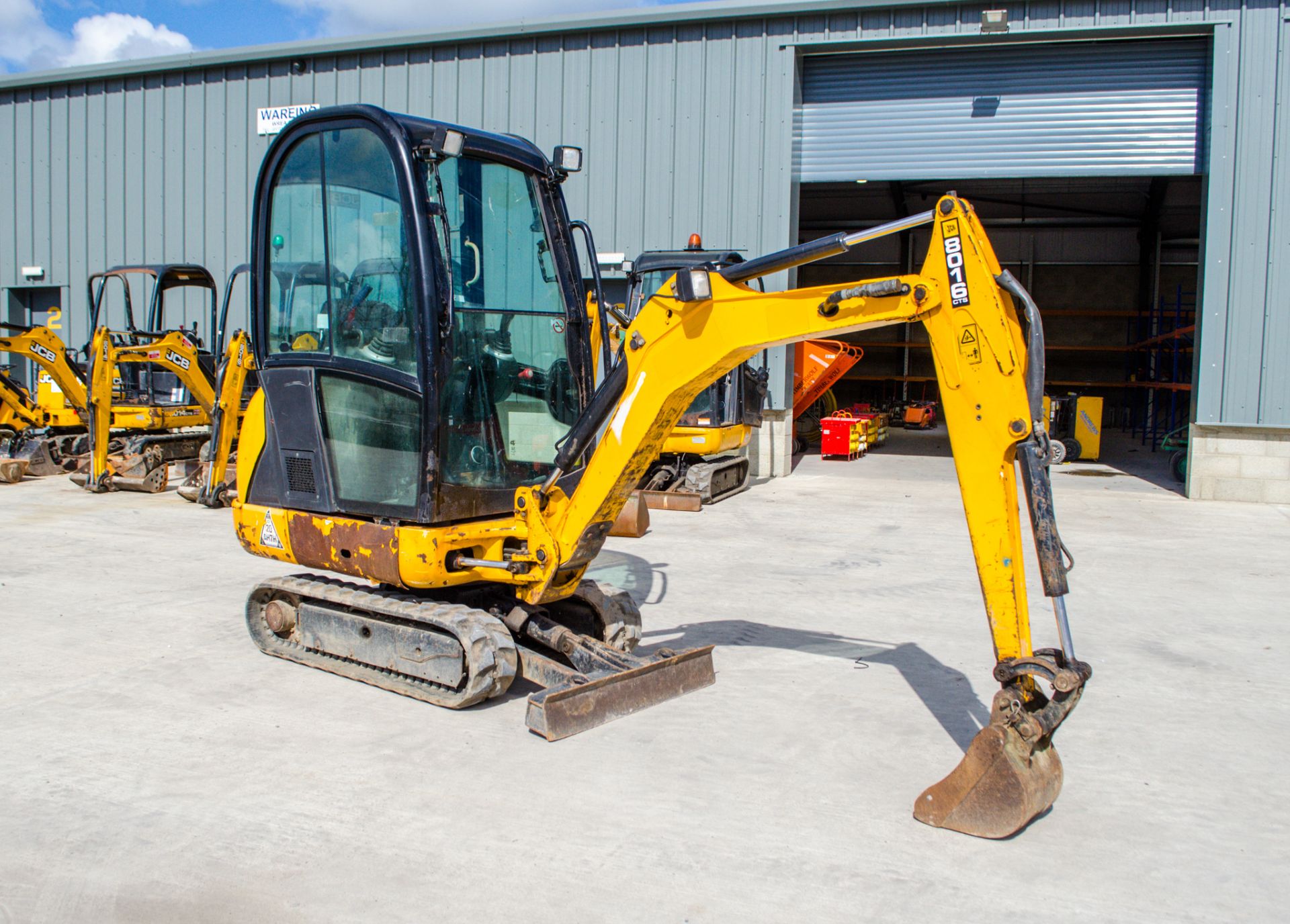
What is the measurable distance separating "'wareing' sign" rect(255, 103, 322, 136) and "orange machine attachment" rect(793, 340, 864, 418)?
8.99m

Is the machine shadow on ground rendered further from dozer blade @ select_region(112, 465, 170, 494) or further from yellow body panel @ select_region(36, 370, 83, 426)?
yellow body panel @ select_region(36, 370, 83, 426)

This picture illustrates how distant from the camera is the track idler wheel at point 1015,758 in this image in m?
3.67

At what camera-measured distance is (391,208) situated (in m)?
4.91

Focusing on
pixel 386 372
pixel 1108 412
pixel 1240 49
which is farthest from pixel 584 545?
pixel 1108 412

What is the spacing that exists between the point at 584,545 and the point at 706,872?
1.84 m

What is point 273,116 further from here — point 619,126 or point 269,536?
point 269,536

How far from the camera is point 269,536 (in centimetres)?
558

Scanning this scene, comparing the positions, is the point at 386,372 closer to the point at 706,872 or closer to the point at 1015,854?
the point at 706,872

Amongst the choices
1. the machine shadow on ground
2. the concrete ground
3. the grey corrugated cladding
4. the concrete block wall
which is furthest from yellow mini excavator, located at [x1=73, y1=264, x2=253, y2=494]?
the concrete block wall

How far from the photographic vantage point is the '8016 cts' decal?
377cm

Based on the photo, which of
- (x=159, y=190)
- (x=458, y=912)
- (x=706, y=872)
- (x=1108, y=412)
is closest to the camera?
(x=458, y=912)

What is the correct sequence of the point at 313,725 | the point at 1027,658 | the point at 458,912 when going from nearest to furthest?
1. the point at 458,912
2. the point at 1027,658
3. the point at 313,725

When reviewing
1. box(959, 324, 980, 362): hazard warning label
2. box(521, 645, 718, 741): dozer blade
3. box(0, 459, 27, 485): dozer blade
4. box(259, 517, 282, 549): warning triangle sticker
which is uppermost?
box(959, 324, 980, 362): hazard warning label

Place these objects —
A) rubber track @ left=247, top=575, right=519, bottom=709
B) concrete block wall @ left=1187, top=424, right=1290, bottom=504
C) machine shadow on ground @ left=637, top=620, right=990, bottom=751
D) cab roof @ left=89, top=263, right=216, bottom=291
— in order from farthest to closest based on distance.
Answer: cab roof @ left=89, top=263, right=216, bottom=291, concrete block wall @ left=1187, top=424, right=1290, bottom=504, machine shadow on ground @ left=637, top=620, right=990, bottom=751, rubber track @ left=247, top=575, right=519, bottom=709
